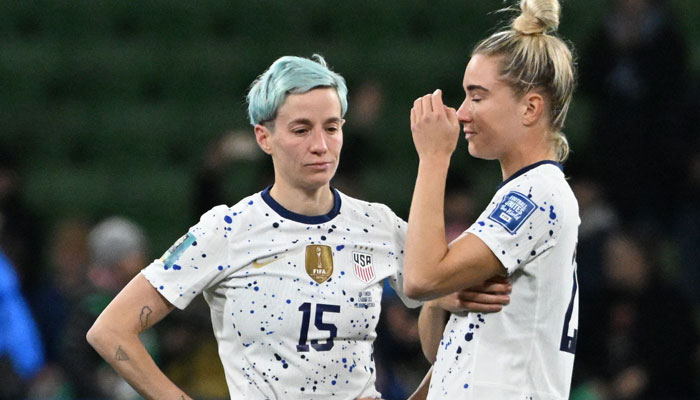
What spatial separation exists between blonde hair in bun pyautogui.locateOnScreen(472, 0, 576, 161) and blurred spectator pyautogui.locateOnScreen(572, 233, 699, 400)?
9.92 ft

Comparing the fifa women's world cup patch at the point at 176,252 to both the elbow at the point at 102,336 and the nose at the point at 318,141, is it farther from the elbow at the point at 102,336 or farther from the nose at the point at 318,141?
the nose at the point at 318,141

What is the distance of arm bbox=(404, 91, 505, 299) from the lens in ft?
9.06

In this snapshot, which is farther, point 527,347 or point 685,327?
point 685,327

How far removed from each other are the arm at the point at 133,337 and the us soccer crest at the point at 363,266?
18.9 inches

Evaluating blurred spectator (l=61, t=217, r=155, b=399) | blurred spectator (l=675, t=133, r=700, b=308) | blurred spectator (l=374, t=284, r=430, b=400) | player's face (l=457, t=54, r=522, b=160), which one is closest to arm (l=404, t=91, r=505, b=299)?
player's face (l=457, t=54, r=522, b=160)

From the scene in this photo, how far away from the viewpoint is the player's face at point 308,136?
2990mm

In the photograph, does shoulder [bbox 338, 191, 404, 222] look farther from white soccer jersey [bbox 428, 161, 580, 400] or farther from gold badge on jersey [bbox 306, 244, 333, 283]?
white soccer jersey [bbox 428, 161, 580, 400]

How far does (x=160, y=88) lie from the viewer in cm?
791

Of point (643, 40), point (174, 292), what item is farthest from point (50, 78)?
point (174, 292)

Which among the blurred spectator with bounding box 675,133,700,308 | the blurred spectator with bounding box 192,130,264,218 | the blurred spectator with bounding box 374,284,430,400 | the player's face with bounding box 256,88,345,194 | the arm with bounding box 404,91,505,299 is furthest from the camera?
the blurred spectator with bounding box 675,133,700,308

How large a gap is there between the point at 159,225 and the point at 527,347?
485 cm

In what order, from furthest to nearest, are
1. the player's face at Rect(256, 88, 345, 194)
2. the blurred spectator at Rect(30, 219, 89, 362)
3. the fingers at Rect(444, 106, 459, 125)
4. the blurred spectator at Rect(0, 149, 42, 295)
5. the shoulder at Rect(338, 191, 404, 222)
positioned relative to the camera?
the blurred spectator at Rect(0, 149, 42, 295) → the blurred spectator at Rect(30, 219, 89, 362) → the shoulder at Rect(338, 191, 404, 222) → the player's face at Rect(256, 88, 345, 194) → the fingers at Rect(444, 106, 459, 125)

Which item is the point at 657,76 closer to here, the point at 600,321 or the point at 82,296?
the point at 600,321

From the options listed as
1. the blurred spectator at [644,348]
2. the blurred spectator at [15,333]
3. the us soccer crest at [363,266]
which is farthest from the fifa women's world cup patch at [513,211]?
the blurred spectator at [15,333]
